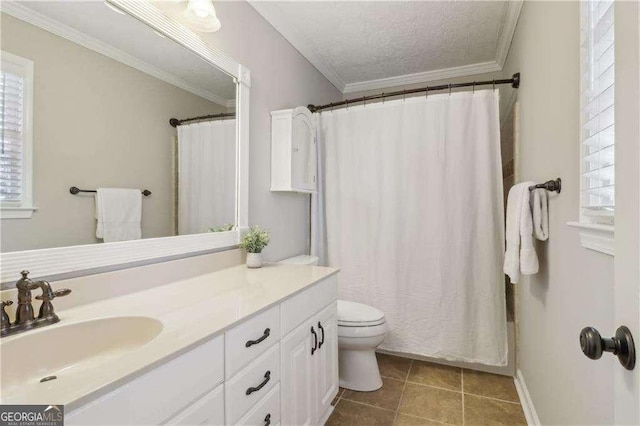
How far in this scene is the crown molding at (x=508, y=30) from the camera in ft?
6.36

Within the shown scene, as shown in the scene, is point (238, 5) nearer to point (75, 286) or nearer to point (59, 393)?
point (75, 286)

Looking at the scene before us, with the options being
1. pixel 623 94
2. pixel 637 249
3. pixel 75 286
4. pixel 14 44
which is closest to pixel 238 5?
A: pixel 14 44

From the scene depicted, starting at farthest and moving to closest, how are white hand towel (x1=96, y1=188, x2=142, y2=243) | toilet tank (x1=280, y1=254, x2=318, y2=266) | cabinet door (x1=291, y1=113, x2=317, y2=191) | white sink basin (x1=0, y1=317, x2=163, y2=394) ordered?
toilet tank (x1=280, y1=254, x2=318, y2=266)
cabinet door (x1=291, y1=113, x2=317, y2=191)
white hand towel (x1=96, y1=188, x2=142, y2=243)
white sink basin (x1=0, y1=317, x2=163, y2=394)

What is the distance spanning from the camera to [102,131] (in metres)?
1.13

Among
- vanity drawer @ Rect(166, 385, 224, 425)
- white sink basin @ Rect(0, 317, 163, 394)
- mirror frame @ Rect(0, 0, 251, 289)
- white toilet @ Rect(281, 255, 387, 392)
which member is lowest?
white toilet @ Rect(281, 255, 387, 392)

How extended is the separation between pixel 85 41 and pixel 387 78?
2.61 meters

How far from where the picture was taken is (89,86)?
1096 millimetres

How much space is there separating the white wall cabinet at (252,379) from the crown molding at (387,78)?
5.77 feet

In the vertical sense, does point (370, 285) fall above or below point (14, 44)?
below

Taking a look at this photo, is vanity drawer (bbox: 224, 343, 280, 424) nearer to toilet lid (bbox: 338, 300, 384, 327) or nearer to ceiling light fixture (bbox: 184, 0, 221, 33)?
toilet lid (bbox: 338, 300, 384, 327)

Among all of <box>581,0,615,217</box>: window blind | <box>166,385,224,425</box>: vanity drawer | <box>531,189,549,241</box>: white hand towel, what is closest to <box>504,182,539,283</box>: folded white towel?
<box>531,189,549,241</box>: white hand towel

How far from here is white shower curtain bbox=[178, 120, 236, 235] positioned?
147cm

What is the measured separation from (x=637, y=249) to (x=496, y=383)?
2083 mm

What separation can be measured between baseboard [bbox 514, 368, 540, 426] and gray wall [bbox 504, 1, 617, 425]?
0.06 meters
